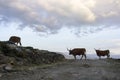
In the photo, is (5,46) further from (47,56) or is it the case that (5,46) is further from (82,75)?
(82,75)

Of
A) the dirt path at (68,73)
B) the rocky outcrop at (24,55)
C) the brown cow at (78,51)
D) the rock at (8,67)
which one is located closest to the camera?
the dirt path at (68,73)

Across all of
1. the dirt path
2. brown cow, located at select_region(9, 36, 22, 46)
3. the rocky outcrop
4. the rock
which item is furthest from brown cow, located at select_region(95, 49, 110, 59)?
the rock

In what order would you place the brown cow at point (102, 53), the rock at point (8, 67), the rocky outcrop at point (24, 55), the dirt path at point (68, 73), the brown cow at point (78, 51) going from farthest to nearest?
the brown cow at point (102, 53) < the brown cow at point (78, 51) < the rocky outcrop at point (24, 55) < the rock at point (8, 67) < the dirt path at point (68, 73)

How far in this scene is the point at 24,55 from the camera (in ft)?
120

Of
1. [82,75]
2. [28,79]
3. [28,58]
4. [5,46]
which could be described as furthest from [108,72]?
[5,46]

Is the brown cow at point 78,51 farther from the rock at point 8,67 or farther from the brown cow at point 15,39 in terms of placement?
the rock at point 8,67

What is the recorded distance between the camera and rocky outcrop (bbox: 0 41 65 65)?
34188mm

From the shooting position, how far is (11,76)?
2856 cm

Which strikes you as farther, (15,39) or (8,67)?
(15,39)

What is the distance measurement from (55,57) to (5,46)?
22.3ft

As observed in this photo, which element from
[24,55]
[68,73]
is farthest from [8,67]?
[68,73]

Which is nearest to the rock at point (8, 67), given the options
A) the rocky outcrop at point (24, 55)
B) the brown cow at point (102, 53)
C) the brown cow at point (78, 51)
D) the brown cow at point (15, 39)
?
the rocky outcrop at point (24, 55)

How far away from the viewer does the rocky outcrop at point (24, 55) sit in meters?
34.2

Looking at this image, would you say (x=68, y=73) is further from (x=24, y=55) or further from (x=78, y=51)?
(x=78, y=51)
